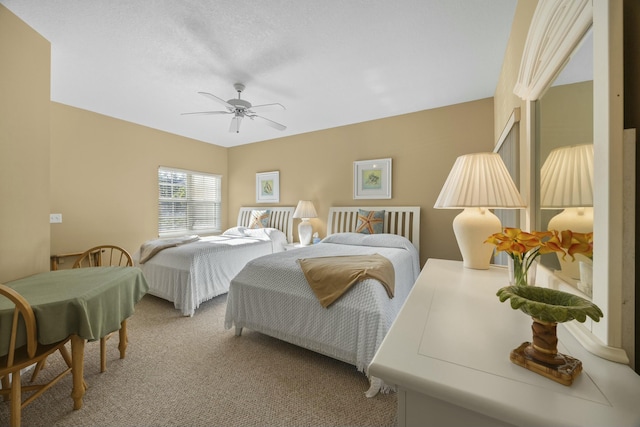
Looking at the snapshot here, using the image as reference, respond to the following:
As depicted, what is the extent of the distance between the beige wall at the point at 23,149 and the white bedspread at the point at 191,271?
1106 millimetres

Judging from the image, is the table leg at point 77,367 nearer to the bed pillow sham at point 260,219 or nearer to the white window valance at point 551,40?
the white window valance at point 551,40

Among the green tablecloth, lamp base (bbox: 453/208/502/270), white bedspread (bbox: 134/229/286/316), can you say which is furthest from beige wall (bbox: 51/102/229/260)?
lamp base (bbox: 453/208/502/270)

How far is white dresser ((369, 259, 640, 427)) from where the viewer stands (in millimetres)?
457

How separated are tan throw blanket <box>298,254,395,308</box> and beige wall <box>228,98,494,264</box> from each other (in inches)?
70.2

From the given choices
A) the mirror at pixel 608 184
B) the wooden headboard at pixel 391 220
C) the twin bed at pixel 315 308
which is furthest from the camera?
the wooden headboard at pixel 391 220

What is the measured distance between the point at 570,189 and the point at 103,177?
4930mm

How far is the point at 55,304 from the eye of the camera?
1275 mm

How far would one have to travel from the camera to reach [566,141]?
846 mm

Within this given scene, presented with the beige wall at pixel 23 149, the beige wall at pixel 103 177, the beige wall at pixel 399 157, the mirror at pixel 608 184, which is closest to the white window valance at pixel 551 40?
the mirror at pixel 608 184

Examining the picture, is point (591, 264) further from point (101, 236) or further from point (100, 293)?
point (101, 236)

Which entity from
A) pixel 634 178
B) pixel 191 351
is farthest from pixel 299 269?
pixel 634 178

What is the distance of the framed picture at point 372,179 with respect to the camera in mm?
3838

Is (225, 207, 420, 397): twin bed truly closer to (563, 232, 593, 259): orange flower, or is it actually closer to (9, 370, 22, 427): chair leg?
(563, 232, 593, 259): orange flower

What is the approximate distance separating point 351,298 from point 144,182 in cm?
409
